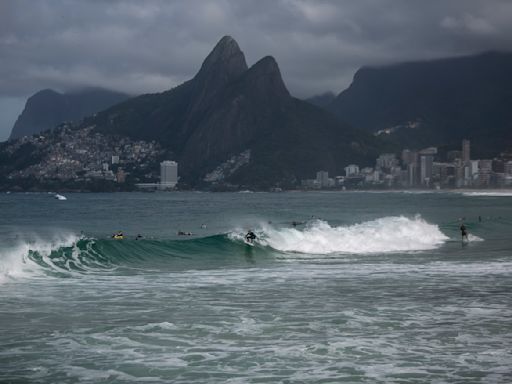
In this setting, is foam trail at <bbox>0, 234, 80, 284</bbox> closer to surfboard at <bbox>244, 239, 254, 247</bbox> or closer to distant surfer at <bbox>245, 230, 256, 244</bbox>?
distant surfer at <bbox>245, 230, 256, 244</bbox>

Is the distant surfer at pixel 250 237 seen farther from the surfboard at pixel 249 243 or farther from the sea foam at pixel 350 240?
the sea foam at pixel 350 240

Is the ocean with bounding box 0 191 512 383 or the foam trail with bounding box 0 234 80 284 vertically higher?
the foam trail with bounding box 0 234 80 284

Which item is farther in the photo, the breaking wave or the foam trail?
the breaking wave

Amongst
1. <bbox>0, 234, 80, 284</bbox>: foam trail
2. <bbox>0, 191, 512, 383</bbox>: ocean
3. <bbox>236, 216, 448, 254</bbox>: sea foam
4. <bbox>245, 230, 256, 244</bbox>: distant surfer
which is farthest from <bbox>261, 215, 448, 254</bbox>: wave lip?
<bbox>0, 234, 80, 284</bbox>: foam trail

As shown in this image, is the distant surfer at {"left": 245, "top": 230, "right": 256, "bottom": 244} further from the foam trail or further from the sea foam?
the foam trail

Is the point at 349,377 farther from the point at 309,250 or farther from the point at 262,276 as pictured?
the point at 309,250

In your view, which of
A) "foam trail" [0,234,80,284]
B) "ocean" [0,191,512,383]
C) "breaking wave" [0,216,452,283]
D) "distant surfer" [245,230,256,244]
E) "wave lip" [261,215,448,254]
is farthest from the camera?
"wave lip" [261,215,448,254]

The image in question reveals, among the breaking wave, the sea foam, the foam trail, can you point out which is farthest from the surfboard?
the foam trail

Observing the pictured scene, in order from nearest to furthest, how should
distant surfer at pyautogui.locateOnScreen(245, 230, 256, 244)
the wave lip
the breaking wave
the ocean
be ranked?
the ocean → the breaking wave → distant surfer at pyautogui.locateOnScreen(245, 230, 256, 244) → the wave lip

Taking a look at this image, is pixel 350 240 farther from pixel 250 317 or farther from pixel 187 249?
pixel 250 317

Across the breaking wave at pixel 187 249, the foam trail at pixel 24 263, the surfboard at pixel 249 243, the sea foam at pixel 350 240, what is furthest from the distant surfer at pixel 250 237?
the foam trail at pixel 24 263

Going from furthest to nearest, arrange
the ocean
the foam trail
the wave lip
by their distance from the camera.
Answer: the wave lip, the foam trail, the ocean

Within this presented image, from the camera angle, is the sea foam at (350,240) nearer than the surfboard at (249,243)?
No
